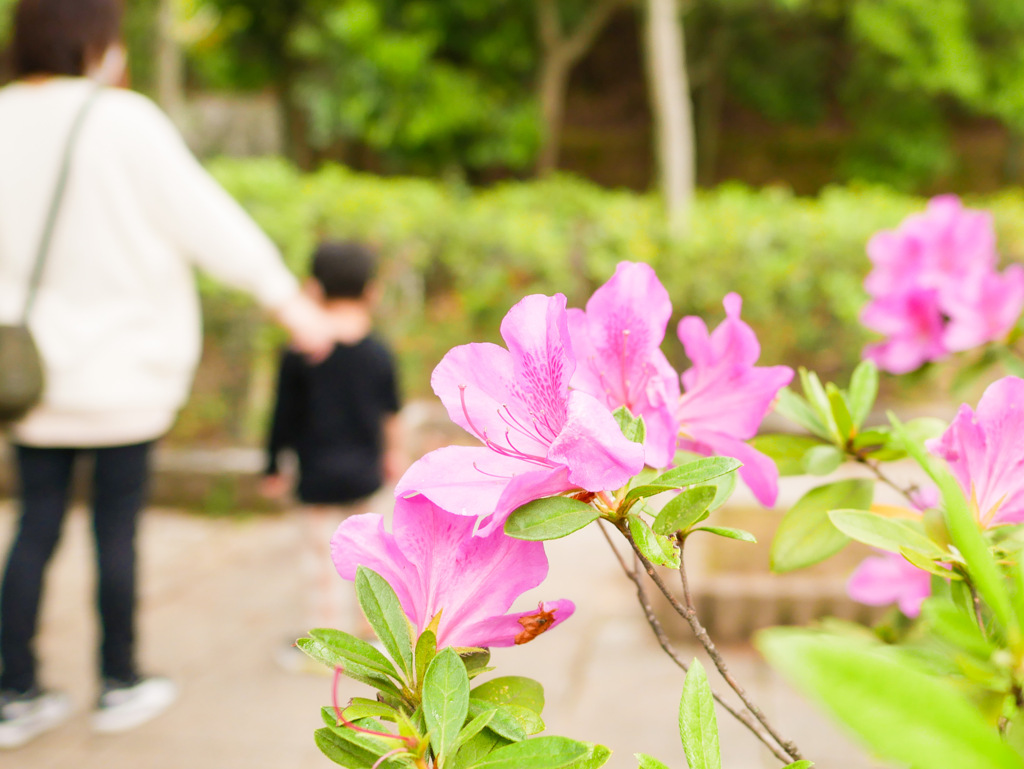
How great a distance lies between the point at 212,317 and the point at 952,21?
27.5 feet

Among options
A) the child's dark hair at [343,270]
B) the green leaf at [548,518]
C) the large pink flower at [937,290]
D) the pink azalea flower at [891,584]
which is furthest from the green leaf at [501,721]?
the child's dark hair at [343,270]

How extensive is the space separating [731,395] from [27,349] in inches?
74.2

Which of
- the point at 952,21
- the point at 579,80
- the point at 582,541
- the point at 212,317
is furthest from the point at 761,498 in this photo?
the point at 579,80

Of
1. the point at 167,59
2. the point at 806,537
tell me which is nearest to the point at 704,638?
the point at 806,537

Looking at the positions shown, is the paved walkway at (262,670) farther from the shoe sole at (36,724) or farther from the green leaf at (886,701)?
the green leaf at (886,701)

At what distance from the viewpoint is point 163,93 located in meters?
7.16

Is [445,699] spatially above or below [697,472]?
below

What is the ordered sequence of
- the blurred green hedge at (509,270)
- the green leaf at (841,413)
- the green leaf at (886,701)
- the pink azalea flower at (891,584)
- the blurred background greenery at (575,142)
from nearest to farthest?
the green leaf at (886,701)
the green leaf at (841,413)
the pink azalea flower at (891,584)
the blurred green hedge at (509,270)
the blurred background greenery at (575,142)

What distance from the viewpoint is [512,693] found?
0.55 m

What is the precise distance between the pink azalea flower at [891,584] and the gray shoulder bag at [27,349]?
72.0 inches

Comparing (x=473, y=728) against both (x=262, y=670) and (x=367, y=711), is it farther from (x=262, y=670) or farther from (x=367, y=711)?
(x=262, y=670)

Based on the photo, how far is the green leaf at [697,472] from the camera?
50 cm

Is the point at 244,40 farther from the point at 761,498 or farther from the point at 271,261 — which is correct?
the point at 761,498

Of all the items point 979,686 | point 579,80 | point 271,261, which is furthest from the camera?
point 579,80
